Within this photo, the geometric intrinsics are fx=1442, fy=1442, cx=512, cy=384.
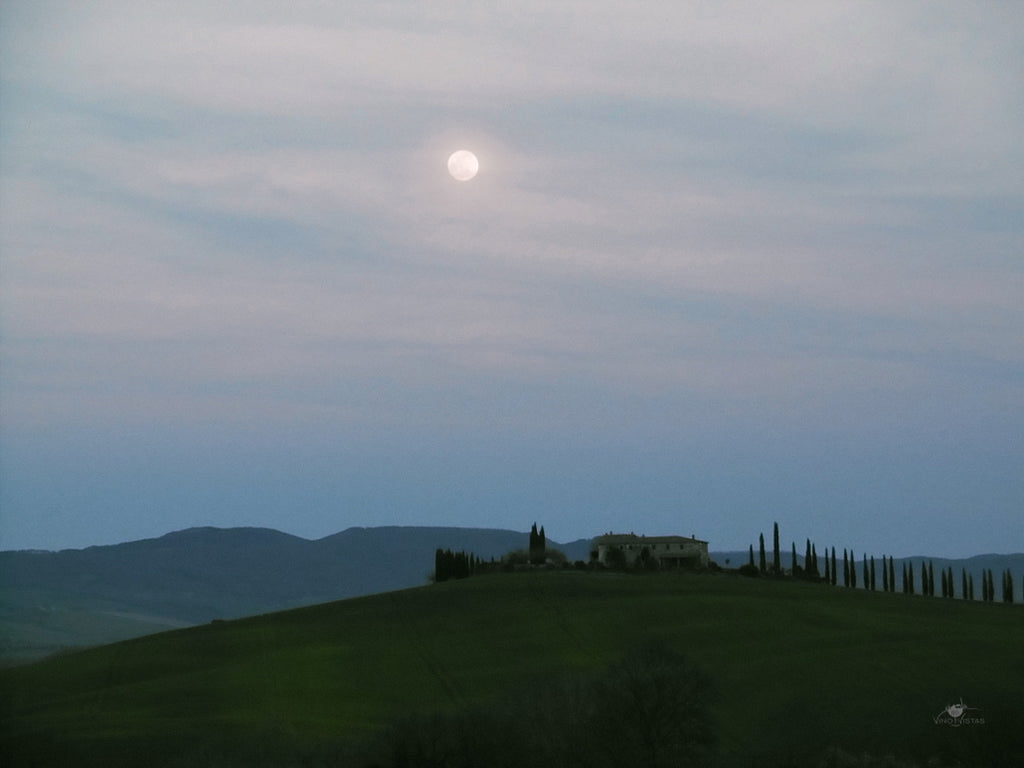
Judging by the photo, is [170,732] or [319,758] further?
[170,732]

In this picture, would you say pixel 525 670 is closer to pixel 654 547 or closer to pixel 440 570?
pixel 440 570

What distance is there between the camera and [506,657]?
98.9 m

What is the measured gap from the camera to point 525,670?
94.1 metres

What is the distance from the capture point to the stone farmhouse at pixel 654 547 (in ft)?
544

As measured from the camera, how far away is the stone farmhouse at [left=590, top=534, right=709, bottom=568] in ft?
544

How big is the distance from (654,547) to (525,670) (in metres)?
76.8

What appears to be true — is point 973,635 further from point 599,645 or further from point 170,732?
point 170,732

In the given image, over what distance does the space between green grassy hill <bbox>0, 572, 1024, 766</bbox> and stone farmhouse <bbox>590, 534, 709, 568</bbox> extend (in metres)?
33.0

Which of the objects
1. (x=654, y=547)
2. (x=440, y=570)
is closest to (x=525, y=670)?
(x=440, y=570)

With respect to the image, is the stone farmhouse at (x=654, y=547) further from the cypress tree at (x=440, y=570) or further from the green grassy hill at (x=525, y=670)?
the green grassy hill at (x=525, y=670)

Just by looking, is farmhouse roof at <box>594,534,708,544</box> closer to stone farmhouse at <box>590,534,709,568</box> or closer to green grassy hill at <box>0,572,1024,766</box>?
stone farmhouse at <box>590,534,709,568</box>

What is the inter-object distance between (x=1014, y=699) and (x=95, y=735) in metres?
50.8

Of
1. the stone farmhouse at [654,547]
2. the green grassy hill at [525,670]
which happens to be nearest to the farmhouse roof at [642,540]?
the stone farmhouse at [654,547]

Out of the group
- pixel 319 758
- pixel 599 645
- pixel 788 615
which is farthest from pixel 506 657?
pixel 319 758
